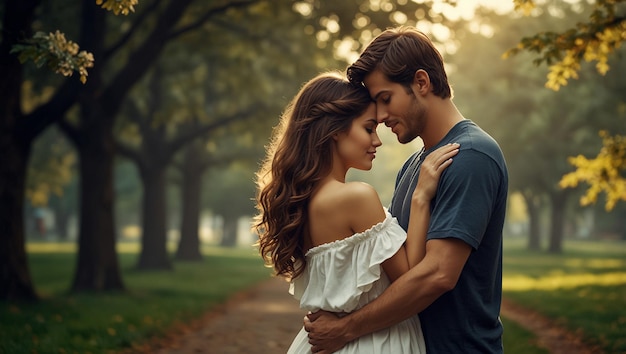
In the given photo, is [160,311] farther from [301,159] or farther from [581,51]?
[301,159]

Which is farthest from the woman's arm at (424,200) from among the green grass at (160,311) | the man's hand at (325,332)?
the green grass at (160,311)

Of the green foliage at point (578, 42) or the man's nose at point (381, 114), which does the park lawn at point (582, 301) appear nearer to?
the green foliage at point (578, 42)

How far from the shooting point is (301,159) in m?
3.54

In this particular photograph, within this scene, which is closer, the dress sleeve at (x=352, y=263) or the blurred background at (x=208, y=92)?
the dress sleeve at (x=352, y=263)

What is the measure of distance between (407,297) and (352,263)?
0.92 feet

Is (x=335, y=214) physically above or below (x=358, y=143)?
below

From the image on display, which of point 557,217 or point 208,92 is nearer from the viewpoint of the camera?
point 208,92

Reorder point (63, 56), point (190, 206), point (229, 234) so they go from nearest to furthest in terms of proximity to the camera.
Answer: point (63, 56), point (190, 206), point (229, 234)

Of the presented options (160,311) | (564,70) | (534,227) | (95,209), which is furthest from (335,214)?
(534,227)

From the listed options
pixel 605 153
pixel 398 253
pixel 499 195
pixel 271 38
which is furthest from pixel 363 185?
pixel 271 38

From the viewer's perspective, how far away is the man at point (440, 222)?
313cm

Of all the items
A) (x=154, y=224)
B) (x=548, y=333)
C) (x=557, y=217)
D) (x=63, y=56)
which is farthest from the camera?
(x=557, y=217)

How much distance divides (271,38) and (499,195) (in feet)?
54.4

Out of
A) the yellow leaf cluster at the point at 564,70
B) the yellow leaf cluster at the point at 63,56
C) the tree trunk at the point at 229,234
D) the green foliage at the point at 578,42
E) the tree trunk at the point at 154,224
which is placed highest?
the green foliage at the point at 578,42
